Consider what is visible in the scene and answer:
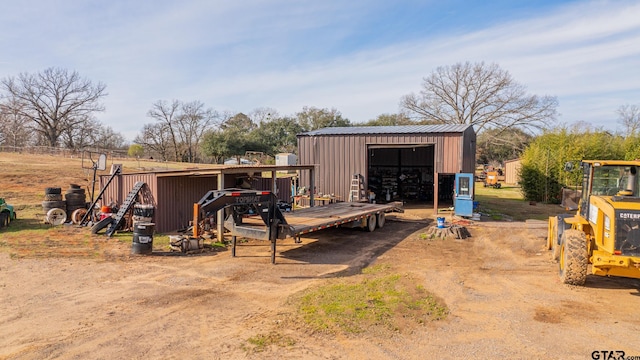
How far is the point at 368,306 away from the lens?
683 cm

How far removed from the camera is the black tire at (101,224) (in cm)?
1367

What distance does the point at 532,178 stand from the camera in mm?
25688

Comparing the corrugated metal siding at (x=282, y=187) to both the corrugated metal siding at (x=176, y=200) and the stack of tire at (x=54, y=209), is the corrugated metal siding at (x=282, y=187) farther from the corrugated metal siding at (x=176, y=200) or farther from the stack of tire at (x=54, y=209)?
the stack of tire at (x=54, y=209)

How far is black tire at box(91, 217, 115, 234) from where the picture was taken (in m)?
13.7

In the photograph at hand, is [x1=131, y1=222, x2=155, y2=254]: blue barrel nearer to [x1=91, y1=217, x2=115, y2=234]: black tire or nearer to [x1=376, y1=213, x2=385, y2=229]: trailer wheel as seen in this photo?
[x1=91, y1=217, x2=115, y2=234]: black tire

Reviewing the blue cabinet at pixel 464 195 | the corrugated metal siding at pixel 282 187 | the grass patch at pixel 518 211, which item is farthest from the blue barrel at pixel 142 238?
the grass patch at pixel 518 211

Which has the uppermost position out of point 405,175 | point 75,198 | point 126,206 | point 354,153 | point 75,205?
point 354,153

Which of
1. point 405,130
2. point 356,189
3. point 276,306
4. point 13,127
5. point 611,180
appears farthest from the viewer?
point 13,127

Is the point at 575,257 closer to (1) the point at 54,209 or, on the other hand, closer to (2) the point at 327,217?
(2) the point at 327,217

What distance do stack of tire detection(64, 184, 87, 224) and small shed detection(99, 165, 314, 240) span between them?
2.67 feet

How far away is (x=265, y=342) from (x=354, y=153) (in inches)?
602

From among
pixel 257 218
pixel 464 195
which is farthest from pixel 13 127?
pixel 464 195

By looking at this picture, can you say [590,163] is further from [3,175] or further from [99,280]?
[3,175]

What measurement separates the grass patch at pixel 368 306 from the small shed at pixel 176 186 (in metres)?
5.77
